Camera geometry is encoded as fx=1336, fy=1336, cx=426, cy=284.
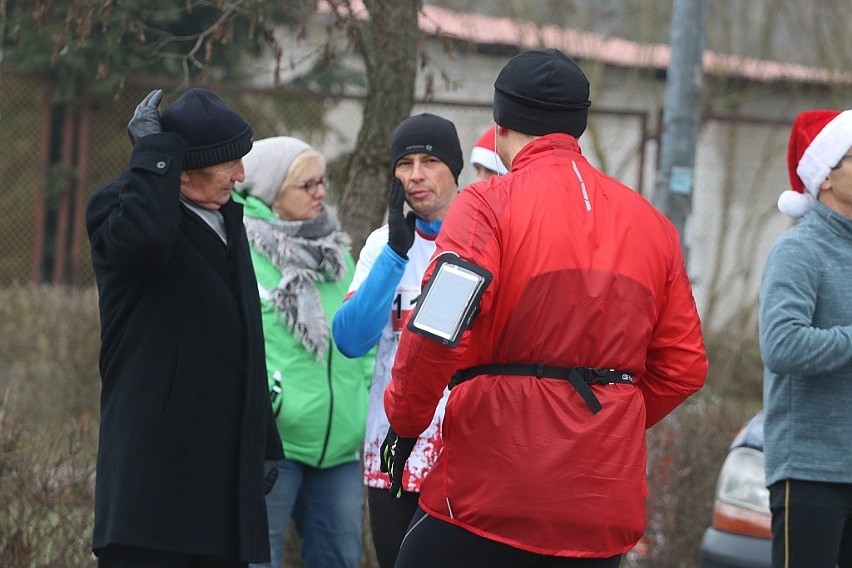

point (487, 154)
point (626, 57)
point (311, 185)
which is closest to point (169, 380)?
point (311, 185)

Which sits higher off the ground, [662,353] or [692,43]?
[692,43]

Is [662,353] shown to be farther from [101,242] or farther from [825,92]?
[825,92]

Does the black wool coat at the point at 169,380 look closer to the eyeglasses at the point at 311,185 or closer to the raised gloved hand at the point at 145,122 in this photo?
the raised gloved hand at the point at 145,122

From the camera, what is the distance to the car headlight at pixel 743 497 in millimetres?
4980

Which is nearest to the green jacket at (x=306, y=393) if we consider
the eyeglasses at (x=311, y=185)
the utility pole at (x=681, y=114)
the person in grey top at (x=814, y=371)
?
the eyeglasses at (x=311, y=185)

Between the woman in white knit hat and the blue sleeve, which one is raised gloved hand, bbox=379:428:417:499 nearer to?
the blue sleeve

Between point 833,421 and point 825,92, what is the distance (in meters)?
13.5

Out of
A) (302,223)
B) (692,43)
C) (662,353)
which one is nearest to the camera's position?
(662,353)

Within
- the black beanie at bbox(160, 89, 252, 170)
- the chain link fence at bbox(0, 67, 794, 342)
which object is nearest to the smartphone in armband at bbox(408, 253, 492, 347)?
the black beanie at bbox(160, 89, 252, 170)

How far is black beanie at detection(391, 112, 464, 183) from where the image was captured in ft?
13.7

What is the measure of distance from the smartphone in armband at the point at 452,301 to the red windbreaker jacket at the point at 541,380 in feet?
0.10

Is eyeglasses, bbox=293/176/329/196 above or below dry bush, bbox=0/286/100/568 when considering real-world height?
above

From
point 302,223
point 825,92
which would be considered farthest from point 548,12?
point 302,223

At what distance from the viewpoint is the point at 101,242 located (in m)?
3.24
